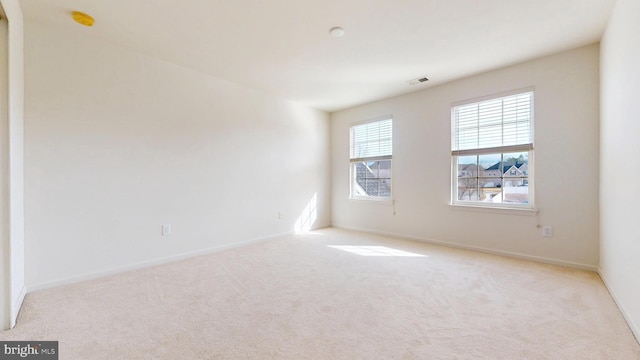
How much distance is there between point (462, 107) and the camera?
3.83m

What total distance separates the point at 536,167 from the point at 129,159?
15.6ft

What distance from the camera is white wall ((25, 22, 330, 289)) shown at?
2.43 metres

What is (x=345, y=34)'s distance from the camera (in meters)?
2.62

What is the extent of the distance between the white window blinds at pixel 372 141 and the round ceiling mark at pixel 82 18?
402 cm

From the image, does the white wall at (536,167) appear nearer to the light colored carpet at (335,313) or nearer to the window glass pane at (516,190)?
the window glass pane at (516,190)

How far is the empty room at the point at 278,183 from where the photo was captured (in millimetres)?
1754

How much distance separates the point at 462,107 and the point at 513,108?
628 mm

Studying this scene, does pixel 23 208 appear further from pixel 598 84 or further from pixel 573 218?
pixel 598 84

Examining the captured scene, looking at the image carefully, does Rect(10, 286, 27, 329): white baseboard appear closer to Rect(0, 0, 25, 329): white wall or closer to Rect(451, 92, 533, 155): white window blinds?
Rect(0, 0, 25, 329): white wall

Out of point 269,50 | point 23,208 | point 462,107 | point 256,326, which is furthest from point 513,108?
point 23,208

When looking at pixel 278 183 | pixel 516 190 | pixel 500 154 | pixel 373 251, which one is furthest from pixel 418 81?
pixel 278 183

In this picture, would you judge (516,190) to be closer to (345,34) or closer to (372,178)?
(372,178)

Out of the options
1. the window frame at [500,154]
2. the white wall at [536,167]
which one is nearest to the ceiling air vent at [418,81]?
the white wall at [536,167]

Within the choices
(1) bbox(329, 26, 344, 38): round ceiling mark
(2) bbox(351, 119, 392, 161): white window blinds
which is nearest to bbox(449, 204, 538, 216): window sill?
(2) bbox(351, 119, 392, 161): white window blinds
